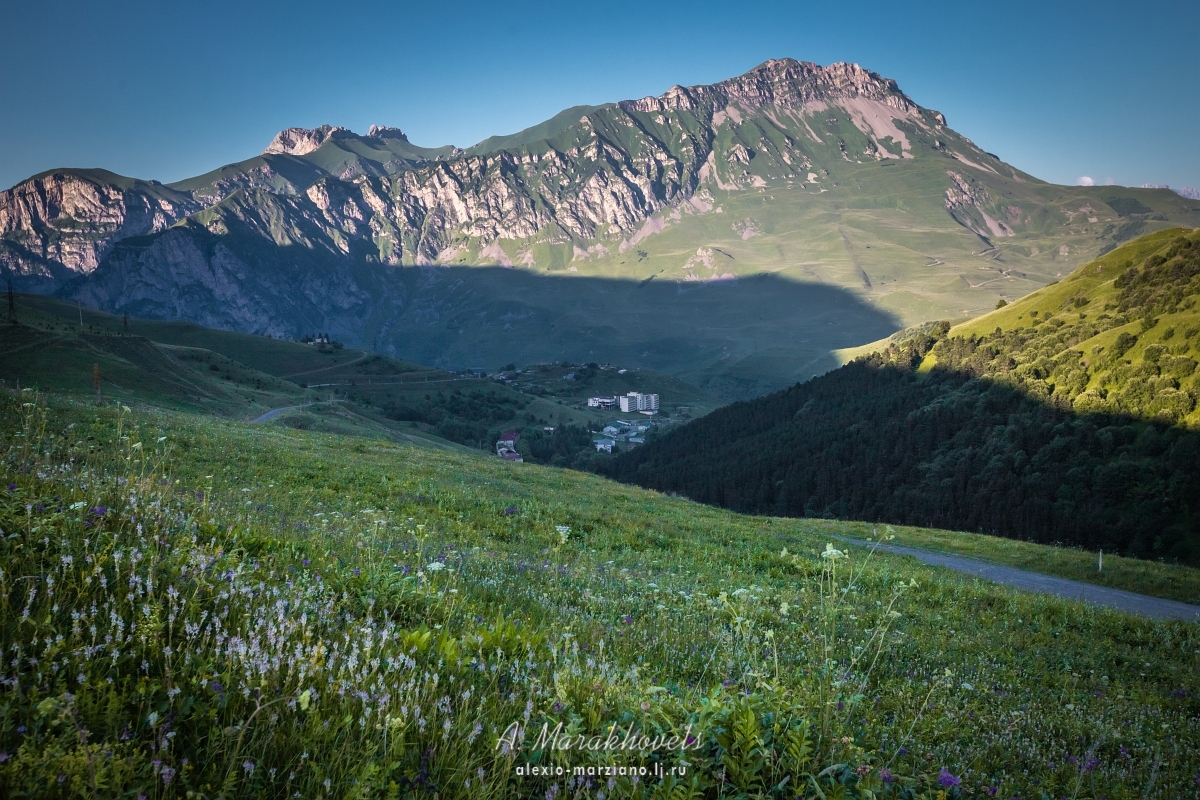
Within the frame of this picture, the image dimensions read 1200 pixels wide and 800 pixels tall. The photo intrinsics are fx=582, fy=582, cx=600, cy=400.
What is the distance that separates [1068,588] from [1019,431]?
99733 mm

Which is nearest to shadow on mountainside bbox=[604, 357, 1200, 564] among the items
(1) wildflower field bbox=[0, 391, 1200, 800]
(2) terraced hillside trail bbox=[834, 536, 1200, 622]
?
(2) terraced hillside trail bbox=[834, 536, 1200, 622]

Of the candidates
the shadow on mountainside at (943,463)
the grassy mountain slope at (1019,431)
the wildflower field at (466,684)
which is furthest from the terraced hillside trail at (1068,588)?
the grassy mountain slope at (1019,431)

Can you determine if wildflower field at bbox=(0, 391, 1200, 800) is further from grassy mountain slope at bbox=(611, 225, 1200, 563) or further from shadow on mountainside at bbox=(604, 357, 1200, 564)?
grassy mountain slope at bbox=(611, 225, 1200, 563)

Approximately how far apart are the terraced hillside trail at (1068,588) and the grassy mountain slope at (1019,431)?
224 feet

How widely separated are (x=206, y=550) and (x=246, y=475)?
1293 cm

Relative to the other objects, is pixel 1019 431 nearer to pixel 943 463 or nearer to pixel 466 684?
pixel 943 463

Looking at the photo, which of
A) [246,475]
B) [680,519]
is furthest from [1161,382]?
[246,475]

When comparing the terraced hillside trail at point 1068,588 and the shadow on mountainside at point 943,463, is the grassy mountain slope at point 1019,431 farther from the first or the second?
the terraced hillside trail at point 1068,588

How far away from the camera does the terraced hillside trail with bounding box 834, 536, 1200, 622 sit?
21.0 meters

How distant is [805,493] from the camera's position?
13925 cm

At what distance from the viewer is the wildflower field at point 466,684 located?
9.62ft

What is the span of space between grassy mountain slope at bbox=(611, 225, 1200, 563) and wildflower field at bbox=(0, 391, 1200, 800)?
95.5 metres

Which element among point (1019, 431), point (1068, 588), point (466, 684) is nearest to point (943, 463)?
point (1019, 431)

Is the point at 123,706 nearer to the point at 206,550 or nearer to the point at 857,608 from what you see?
the point at 206,550
